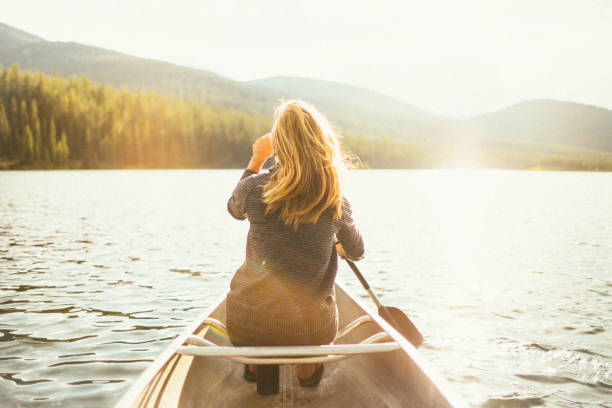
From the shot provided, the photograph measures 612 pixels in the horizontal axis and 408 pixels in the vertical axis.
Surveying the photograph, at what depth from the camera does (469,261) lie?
15.7 meters

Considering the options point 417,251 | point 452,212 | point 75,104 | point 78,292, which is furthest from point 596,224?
point 75,104

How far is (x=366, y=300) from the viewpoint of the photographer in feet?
35.2

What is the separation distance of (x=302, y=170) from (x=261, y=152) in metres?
0.62

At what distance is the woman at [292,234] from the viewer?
10.8ft

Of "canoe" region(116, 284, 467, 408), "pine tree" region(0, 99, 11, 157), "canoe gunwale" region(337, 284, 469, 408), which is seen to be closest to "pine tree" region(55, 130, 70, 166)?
"pine tree" region(0, 99, 11, 157)

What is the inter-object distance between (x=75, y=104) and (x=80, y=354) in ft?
360

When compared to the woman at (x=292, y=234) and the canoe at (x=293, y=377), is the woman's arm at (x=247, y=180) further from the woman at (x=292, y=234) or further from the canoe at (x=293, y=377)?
the canoe at (x=293, y=377)

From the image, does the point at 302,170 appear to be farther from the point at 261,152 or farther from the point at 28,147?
the point at 28,147

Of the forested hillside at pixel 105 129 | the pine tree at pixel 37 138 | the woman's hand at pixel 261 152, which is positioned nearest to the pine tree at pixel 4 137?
the forested hillside at pixel 105 129

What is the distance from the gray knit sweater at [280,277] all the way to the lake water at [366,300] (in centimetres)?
321

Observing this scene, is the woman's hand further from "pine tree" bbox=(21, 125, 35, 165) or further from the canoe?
"pine tree" bbox=(21, 125, 35, 165)

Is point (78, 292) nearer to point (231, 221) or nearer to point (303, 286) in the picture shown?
point (303, 286)

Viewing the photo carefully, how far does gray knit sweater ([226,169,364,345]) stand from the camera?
344 cm

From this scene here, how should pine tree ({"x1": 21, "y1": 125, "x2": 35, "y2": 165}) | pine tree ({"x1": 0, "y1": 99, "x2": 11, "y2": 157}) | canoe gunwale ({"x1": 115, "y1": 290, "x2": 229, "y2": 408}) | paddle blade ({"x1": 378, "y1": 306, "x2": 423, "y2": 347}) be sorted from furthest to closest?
pine tree ({"x1": 0, "y1": 99, "x2": 11, "y2": 157})
pine tree ({"x1": 21, "y1": 125, "x2": 35, "y2": 165})
paddle blade ({"x1": 378, "y1": 306, "x2": 423, "y2": 347})
canoe gunwale ({"x1": 115, "y1": 290, "x2": 229, "y2": 408})
